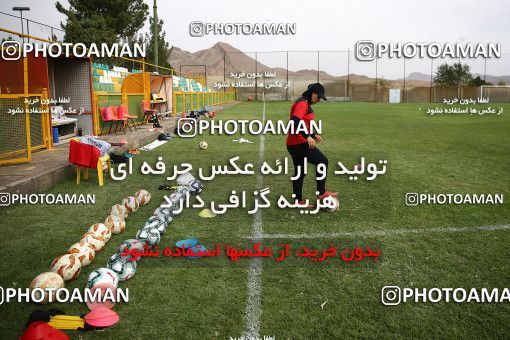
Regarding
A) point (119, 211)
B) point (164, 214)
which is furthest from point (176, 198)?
point (119, 211)

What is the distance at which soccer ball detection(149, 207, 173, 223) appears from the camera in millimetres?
5061

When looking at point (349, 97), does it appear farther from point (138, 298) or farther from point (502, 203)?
point (138, 298)

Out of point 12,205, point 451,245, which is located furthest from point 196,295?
point 12,205

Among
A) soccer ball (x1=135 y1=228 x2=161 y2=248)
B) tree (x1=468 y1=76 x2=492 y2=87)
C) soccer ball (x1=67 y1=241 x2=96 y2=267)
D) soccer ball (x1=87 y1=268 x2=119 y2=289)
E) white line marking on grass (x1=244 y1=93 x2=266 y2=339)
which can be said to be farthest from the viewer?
tree (x1=468 y1=76 x2=492 y2=87)

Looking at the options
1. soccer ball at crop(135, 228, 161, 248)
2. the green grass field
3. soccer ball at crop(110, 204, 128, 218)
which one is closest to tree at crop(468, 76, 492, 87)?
the green grass field

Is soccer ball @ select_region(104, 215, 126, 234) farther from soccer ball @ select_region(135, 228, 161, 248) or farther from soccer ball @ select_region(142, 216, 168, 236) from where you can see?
soccer ball @ select_region(135, 228, 161, 248)

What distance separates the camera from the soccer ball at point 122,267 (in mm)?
3723

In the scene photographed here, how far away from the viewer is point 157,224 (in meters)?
4.79

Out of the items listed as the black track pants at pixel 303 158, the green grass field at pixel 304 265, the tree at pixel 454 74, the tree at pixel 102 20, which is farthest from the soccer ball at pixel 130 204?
the tree at pixel 454 74

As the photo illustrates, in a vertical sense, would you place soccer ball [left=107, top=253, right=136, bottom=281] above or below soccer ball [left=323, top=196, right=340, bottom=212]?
below

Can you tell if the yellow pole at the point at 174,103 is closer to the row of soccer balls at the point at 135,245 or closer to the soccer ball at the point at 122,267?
the row of soccer balls at the point at 135,245

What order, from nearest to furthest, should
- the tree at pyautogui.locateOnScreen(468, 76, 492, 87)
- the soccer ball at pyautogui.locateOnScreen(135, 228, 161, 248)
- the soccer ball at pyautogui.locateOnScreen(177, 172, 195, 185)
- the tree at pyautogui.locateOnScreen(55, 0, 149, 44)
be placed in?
the soccer ball at pyautogui.locateOnScreen(135, 228, 161, 248) < the soccer ball at pyautogui.locateOnScreen(177, 172, 195, 185) < the tree at pyautogui.locateOnScreen(55, 0, 149, 44) < the tree at pyautogui.locateOnScreen(468, 76, 492, 87)

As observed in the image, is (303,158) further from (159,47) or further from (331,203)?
(159,47)

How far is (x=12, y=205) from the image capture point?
6078 millimetres
